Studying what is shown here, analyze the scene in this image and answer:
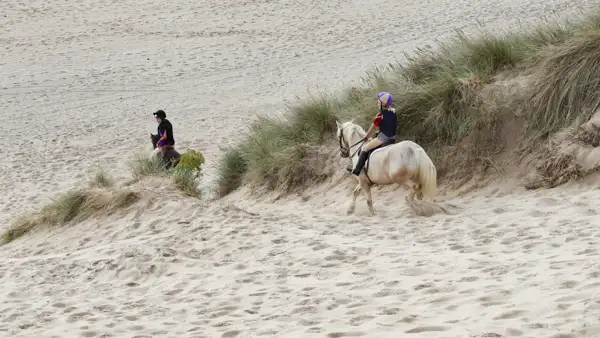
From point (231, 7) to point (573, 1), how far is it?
38.0 feet

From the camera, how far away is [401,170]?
11.1 metres

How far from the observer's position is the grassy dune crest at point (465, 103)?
39.5ft

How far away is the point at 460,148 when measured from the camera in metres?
12.6

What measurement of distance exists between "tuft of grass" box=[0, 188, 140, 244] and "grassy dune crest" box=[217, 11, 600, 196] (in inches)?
96.3

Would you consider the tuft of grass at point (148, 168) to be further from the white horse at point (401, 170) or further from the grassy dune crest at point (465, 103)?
the white horse at point (401, 170)

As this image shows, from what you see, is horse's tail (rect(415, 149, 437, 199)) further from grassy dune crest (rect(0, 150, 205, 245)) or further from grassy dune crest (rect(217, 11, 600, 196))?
grassy dune crest (rect(0, 150, 205, 245))

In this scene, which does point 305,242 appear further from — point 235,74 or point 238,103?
point 235,74

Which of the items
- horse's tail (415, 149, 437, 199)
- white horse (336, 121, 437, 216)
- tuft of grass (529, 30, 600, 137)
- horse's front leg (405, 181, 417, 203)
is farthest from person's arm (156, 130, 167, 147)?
tuft of grass (529, 30, 600, 137)

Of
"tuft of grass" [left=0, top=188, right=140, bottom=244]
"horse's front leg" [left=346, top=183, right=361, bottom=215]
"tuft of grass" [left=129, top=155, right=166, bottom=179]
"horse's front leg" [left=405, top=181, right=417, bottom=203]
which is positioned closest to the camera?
"horse's front leg" [left=405, top=181, right=417, bottom=203]

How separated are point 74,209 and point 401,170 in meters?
4.92

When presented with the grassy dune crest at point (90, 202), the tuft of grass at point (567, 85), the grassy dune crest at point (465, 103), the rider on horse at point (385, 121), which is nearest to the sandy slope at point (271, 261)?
the grassy dune crest at point (90, 202)

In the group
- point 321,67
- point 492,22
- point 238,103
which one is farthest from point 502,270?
point 492,22

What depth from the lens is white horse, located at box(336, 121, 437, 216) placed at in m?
11.0

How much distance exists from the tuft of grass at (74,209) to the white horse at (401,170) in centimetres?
325
